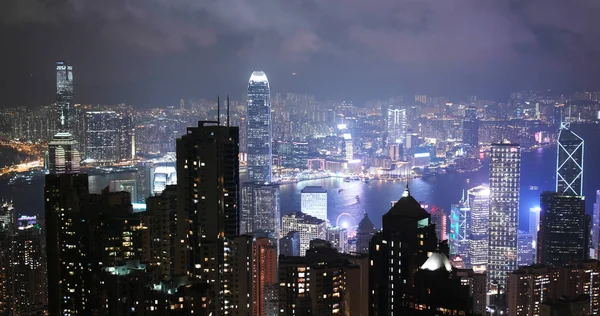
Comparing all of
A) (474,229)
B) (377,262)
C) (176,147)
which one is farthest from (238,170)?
(474,229)

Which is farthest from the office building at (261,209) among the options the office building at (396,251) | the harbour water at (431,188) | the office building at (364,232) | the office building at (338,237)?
the office building at (396,251)

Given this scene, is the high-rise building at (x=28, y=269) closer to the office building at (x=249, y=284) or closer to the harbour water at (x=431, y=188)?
the harbour water at (x=431, y=188)

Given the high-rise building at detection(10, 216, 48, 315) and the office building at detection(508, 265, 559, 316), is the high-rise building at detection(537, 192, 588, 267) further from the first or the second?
the high-rise building at detection(10, 216, 48, 315)

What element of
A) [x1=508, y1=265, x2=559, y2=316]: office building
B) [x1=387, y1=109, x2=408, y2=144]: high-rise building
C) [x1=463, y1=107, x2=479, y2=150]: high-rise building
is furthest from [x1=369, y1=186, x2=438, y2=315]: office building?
[x1=387, y1=109, x2=408, y2=144]: high-rise building

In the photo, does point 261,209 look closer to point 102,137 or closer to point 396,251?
point 102,137

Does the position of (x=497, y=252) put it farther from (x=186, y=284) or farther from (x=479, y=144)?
(x=186, y=284)
